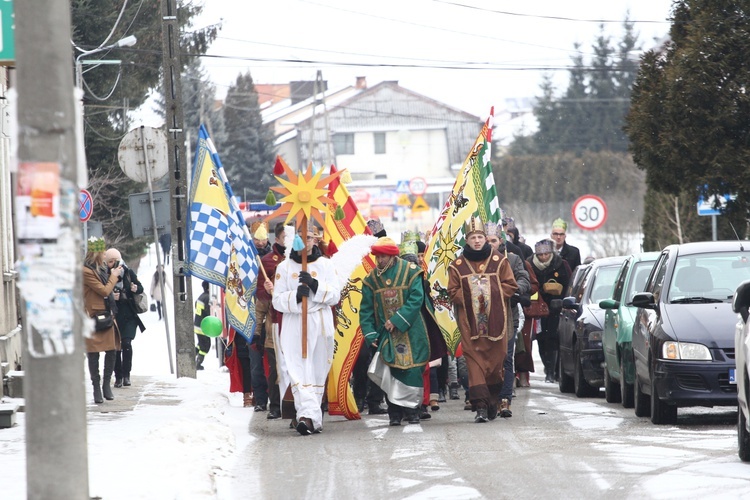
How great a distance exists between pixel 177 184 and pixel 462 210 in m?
5.84

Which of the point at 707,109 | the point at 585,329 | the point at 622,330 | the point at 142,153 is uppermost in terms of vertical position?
the point at 707,109

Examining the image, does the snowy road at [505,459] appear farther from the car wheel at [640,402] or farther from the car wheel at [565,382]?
the car wheel at [565,382]

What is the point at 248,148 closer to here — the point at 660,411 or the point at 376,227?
the point at 376,227

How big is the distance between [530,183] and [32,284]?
7116 centimetres

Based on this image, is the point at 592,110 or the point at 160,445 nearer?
the point at 160,445

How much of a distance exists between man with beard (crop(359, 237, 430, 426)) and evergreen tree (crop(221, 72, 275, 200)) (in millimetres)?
66512

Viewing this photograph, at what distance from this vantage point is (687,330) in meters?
12.1

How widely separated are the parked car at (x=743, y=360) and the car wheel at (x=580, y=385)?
6.68 meters

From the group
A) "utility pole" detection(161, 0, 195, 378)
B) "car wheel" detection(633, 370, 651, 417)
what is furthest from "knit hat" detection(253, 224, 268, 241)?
"car wheel" detection(633, 370, 651, 417)

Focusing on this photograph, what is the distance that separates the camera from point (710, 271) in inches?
513

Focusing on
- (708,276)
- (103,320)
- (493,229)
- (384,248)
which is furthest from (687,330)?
(103,320)

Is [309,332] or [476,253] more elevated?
[476,253]

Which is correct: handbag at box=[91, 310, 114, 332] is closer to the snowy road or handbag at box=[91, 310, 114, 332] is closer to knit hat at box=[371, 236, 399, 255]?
the snowy road

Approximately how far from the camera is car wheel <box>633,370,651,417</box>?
13.5 meters
